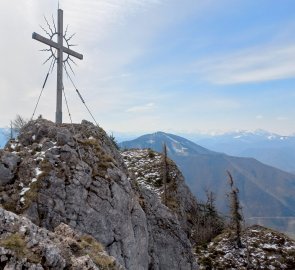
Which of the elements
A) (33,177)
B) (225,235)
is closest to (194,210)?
(225,235)

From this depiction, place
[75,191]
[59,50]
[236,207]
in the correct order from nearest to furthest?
[75,191], [59,50], [236,207]

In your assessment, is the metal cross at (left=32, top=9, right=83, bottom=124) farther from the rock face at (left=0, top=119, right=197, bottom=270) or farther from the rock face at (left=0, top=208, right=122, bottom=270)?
the rock face at (left=0, top=208, right=122, bottom=270)

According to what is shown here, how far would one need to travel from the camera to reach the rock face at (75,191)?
22.6 m

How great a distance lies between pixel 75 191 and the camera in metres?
23.9

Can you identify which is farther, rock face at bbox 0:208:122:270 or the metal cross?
the metal cross

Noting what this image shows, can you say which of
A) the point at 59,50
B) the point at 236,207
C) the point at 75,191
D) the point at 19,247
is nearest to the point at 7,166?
the point at 75,191

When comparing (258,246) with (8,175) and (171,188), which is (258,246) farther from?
(8,175)

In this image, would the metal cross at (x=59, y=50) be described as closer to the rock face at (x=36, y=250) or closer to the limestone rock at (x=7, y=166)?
the limestone rock at (x=7, y=166)

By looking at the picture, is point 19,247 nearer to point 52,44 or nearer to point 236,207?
point 52,44

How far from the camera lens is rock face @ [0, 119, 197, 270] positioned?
22562 mm

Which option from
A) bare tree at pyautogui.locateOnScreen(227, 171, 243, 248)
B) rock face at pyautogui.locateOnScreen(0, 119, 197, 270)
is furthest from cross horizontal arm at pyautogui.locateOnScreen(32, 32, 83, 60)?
bare tree at pyautogui.locateOnScreen(227, 171, 243, 248)

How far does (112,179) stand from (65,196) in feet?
14.6

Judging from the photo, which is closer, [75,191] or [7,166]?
[75,191]

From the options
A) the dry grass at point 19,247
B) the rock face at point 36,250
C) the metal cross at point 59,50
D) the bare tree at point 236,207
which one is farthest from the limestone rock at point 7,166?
the bare tree at point 236,207
